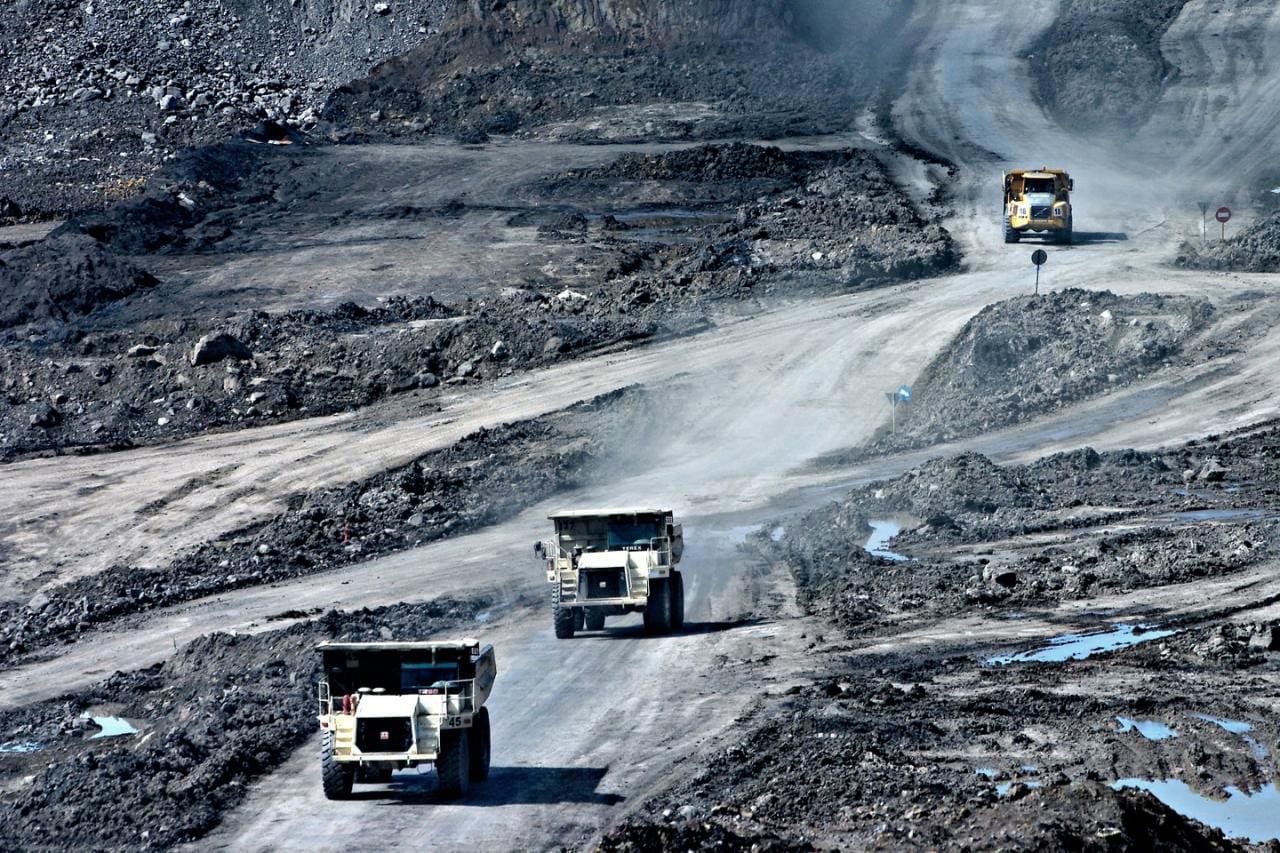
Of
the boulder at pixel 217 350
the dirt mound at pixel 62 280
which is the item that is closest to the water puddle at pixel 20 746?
the boulder at pixel 217 350

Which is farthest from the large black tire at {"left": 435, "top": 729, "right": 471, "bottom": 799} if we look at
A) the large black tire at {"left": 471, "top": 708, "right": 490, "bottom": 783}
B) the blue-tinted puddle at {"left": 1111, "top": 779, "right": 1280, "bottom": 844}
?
the blue-tinted puddle at {"left": 1111, "top": 779, "right": 1280, "bottom": 844}

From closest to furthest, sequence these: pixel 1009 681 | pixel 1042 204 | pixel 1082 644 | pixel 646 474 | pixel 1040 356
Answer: pixel 1009 681 → pixel 1082 644 → pixel 646 474 → pixel 1040 356 → pixel 1042 204

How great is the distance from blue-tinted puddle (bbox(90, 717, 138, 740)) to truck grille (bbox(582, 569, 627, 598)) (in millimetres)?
6272

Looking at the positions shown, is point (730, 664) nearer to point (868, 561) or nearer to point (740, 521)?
point (868, 561)

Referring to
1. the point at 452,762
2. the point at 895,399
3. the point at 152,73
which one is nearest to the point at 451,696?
the point at 452,762

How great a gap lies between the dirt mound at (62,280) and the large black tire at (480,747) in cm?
3303

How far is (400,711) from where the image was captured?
18.0m

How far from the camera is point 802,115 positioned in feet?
235

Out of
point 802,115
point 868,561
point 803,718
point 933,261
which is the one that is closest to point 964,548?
point 868,561

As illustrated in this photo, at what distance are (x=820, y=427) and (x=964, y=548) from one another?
9.47 metres

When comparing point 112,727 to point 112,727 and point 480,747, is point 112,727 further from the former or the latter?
point 480,747

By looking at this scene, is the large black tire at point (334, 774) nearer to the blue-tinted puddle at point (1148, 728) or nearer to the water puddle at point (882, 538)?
the blue-tinted puddle at point (1148, 728)

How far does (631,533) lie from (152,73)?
186 ft

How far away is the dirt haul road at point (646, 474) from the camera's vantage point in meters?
19.3
